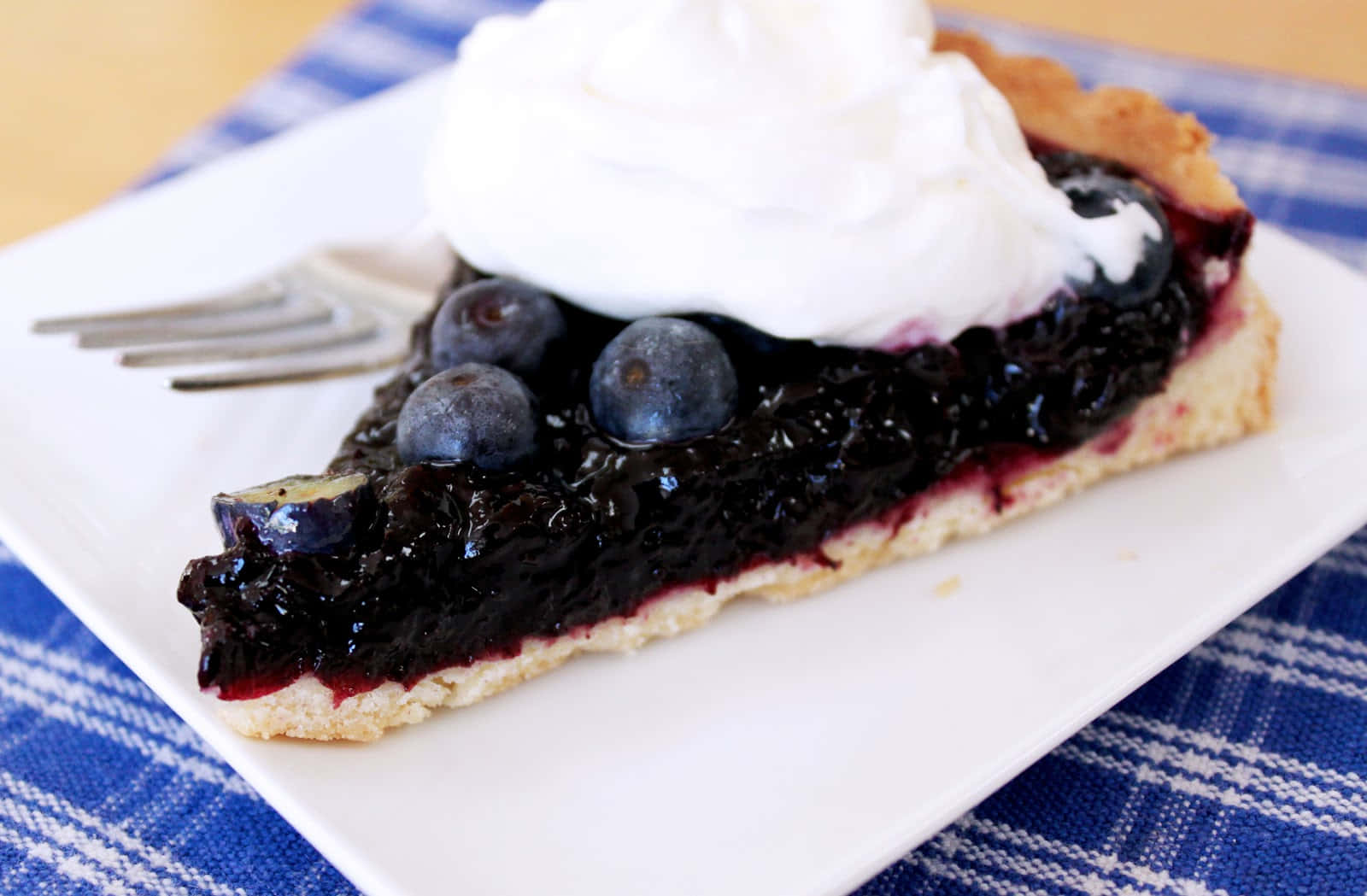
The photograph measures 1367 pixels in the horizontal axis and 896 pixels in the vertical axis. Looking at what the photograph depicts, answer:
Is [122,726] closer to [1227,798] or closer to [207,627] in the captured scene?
[207,627]

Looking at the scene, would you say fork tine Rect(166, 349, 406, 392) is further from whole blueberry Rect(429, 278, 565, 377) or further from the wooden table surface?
the wooden table surface

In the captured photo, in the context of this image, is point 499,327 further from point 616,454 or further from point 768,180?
point 768,180

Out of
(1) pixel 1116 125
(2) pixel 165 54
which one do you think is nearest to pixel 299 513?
(1) pixel 1116 125

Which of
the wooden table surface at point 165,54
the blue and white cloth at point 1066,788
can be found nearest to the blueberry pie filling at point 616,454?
the blue and white cloth at point 1066,788

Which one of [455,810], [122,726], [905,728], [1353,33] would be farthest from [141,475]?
[1353,33]

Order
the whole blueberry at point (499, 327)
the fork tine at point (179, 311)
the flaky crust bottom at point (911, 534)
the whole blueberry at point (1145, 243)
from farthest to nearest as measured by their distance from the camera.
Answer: the fork tine at point (179, 311), the whole blueberry at point (1145, 243), the whole blueberry at point (499, 327), the flaky crust bottom at point (911, 534)

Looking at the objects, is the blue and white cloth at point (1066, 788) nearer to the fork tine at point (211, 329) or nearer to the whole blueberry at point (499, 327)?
the fork tine at point (211, 329)

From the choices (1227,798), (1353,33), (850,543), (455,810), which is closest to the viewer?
(455,810)
